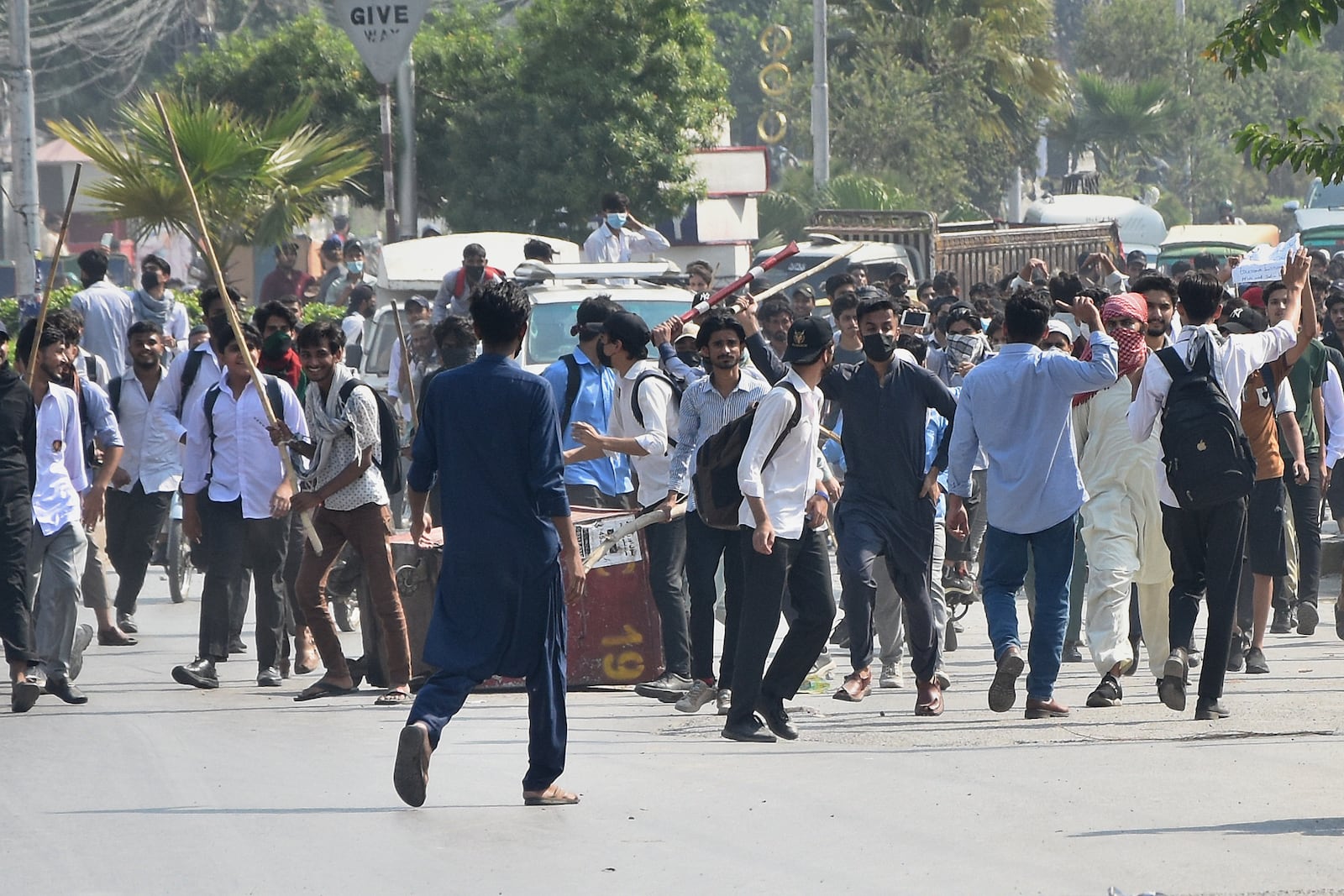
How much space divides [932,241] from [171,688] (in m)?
17.7

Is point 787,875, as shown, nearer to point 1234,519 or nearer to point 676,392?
point 1234,519

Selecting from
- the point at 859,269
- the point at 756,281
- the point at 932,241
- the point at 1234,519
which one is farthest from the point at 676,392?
the point at 932,241

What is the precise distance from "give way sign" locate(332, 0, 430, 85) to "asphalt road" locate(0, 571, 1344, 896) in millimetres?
13726

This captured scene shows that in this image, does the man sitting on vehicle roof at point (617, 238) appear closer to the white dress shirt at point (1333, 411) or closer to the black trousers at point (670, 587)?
the white dress shirt at point (1333, 411)

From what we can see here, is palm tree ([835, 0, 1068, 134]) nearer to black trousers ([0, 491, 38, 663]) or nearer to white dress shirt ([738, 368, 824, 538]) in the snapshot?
black trousers ([0, 491, 38, 663])

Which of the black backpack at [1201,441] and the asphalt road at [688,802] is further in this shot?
the black backpack at [1201,441]

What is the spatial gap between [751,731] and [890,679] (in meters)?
1.93

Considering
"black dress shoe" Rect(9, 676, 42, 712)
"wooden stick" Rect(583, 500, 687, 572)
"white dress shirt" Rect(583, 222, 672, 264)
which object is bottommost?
"black dress shoe" Rect(9, 676, 42, 712)

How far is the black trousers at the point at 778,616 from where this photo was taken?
848 cm

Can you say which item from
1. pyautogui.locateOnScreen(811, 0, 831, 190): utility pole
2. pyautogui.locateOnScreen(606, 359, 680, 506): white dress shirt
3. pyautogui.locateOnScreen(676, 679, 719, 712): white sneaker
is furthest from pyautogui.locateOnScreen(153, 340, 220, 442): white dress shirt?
pyautogui.locateOnScreen(811, 0, 831, 190): utility pole

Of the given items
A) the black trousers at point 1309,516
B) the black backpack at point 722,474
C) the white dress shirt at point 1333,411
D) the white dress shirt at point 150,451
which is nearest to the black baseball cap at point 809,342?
the black backpack at point 722,474

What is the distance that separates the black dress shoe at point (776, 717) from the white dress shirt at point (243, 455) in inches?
117

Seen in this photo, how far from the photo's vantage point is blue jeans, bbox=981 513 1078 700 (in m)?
8.98

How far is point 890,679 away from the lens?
33.8 ft
